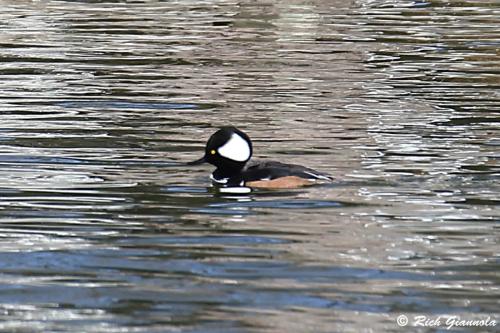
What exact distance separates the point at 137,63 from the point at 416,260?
1169 centimetres

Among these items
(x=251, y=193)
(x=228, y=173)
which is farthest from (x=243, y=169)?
(x=251, y=193)

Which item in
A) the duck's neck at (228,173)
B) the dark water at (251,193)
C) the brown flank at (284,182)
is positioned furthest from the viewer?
the duck's neck at (228,173)

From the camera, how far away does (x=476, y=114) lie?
14875 millimetres

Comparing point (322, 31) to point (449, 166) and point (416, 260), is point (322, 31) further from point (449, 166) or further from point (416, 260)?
point (416, 260)

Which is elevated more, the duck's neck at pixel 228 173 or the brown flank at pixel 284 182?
the duck's neck at pixel 228 173

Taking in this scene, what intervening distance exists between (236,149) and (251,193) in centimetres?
47

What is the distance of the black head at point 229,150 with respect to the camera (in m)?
11.2

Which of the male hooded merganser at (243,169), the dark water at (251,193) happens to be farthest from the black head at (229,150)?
the dark water at (251,193)

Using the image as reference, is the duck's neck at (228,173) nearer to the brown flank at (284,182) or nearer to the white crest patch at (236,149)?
the white crest patch at (236,149)

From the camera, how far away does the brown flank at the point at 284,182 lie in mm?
10945

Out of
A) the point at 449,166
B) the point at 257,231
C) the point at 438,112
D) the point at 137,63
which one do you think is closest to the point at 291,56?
the point at 137,63

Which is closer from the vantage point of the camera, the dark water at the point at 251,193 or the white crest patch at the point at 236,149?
the dark water at the point at 251,193

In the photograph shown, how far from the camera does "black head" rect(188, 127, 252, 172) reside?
36.7 feet

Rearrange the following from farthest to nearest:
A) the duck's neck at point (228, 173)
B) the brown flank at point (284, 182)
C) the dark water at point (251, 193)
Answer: the duck's neck at point (228, 173), the brown flank at point (284, 182), the dark water at point (251, 193)
